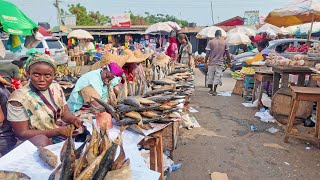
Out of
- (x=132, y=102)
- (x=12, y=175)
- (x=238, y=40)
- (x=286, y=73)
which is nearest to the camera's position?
(x=12, y=175)

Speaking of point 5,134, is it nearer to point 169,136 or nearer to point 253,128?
point 169,136

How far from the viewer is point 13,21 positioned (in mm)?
5215

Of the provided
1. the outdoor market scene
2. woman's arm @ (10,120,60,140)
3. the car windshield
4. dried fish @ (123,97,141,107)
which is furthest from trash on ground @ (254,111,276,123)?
the car windshield

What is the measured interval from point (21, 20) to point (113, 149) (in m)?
5.10

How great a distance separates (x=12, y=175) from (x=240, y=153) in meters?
3.50

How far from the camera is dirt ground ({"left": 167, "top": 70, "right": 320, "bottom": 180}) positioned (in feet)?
12.0

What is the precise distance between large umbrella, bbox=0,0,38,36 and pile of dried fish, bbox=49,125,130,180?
4.48 meters

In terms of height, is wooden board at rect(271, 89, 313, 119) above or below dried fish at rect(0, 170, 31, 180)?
below

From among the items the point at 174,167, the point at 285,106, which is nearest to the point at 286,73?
the point at 285,106

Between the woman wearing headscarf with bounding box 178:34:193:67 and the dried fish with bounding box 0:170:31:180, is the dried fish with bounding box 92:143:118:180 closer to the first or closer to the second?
the dried fish with bounding box 0:170:31:180

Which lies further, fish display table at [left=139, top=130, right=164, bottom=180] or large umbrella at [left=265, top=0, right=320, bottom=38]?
large umbrella at [left=265, top=0, right=320, bottom=38]

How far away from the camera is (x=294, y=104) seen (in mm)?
4500

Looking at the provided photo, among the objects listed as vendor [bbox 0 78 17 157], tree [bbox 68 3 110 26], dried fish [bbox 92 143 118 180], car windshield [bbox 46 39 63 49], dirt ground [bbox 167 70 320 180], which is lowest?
dirt ground [bbox 167 70 320 180]

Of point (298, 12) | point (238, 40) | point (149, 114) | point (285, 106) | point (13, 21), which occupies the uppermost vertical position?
point (298, 12)
